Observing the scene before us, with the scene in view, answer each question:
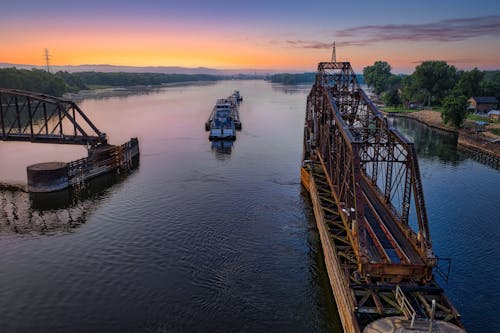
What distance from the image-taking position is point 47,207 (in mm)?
48062

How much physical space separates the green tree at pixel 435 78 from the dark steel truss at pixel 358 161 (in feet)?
362

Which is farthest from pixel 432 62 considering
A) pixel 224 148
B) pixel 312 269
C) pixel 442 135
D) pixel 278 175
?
pixel 312 269

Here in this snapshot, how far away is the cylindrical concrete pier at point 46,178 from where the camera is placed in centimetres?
5159

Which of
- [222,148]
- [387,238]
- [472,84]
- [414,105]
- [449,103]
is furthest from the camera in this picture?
[414,105]

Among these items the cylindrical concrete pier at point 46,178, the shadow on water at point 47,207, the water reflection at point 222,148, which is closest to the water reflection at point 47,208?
the shadow on water at point 47,207

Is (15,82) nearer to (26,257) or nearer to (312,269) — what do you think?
(26,257)

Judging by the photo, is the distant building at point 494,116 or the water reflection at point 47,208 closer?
the water reflection at point 47,208

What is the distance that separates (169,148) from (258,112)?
79.4 meters

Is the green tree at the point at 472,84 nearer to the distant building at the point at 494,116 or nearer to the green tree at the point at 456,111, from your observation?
the distant building at the point at 494,116

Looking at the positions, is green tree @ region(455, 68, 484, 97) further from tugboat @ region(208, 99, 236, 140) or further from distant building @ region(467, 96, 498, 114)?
tugboat @ region(208, 99, 236, 140)

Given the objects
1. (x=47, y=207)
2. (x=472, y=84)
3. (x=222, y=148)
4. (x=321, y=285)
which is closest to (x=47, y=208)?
(x=47, y=207)

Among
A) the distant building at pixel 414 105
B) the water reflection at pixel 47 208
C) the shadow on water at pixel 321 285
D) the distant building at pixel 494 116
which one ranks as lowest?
the shadow on water at pixel 321 285

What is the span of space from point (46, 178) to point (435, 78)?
14870 centimetres

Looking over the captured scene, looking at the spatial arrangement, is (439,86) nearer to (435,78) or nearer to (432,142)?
(435,78)
